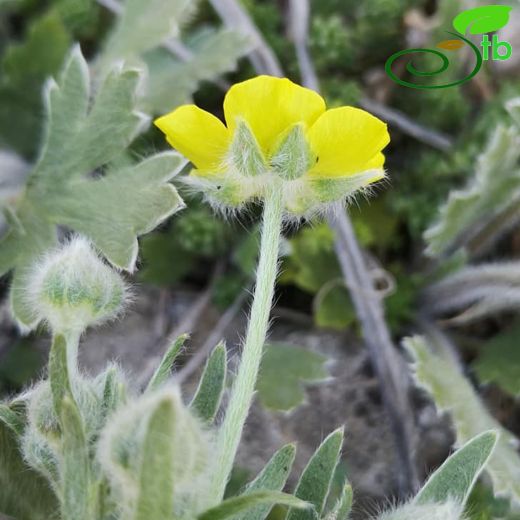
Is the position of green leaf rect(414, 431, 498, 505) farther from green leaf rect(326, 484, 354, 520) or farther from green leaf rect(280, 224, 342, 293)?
green leaf rect(280, 224, 342, 293)

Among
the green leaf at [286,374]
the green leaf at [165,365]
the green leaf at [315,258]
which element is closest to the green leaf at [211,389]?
the green leaf at [165,365]

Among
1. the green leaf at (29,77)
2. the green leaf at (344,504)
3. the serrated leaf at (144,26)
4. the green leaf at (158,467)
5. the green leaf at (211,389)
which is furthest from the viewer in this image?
the green leaf at (29,77)

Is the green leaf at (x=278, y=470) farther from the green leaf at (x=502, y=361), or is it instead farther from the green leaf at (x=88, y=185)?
the green leaf at (x=502, y=361)

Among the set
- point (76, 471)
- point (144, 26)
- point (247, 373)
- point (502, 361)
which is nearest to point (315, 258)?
point (502, 361)

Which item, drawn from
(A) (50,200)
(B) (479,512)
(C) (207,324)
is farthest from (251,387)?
(C) (207,324)

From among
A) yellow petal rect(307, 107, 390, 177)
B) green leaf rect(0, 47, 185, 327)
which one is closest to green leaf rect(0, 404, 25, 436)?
green leaf rect(0, 47, 185, 327)

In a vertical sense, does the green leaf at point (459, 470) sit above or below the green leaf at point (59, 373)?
below

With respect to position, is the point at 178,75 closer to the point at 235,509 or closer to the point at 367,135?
the point at 367,135
